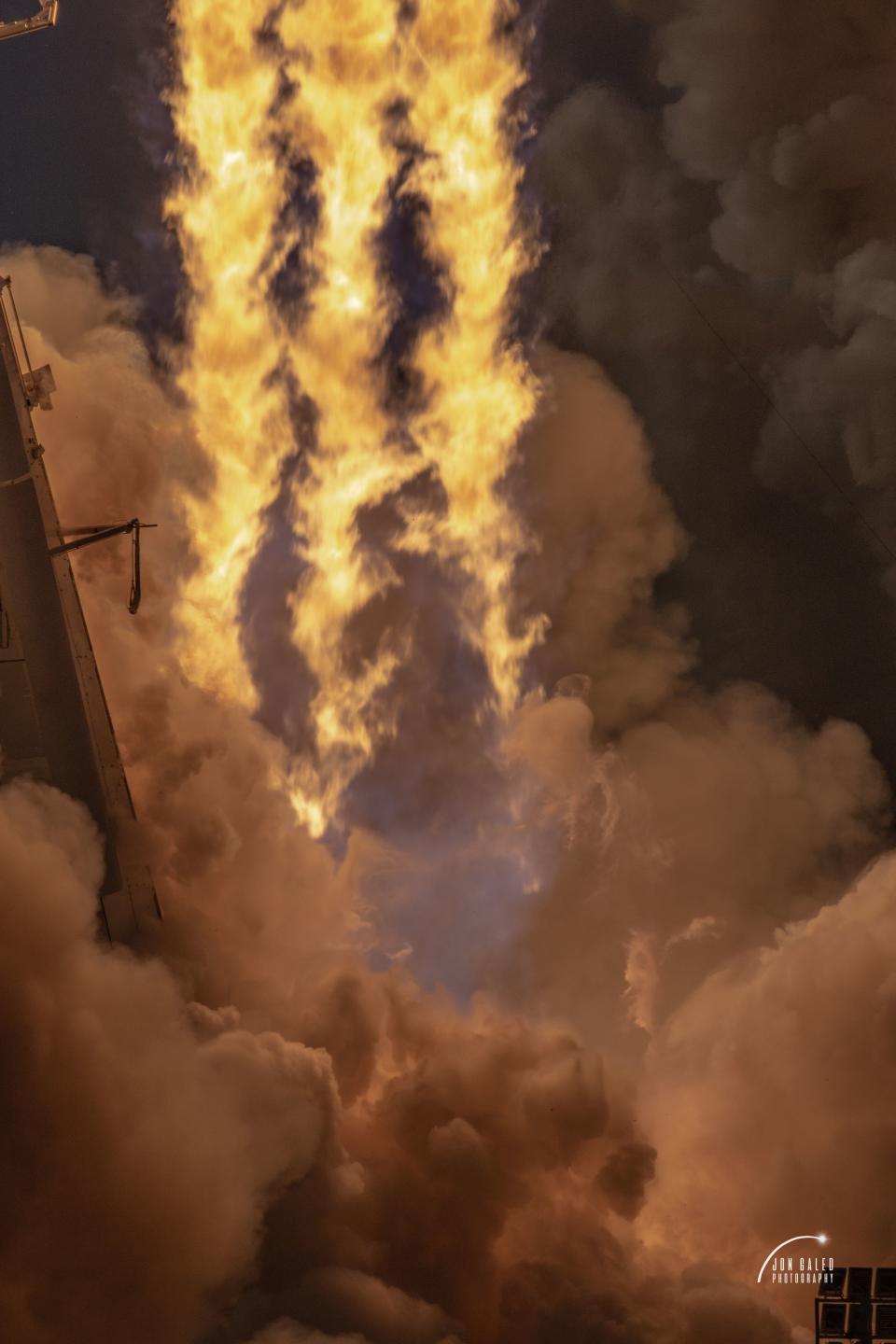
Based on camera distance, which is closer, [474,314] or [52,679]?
[52,679]

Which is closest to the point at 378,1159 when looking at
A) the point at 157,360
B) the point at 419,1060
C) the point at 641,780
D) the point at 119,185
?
the point at 419,1060

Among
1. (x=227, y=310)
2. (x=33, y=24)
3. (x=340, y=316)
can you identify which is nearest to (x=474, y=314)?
(x=340, y=316)

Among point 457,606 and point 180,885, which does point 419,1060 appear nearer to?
point 180,885

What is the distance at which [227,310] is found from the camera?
26.5 metres

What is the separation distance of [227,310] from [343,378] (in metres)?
2.31

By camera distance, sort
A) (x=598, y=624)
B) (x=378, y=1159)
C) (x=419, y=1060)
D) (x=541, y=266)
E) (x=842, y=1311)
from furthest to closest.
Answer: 1. (x=598, y=624)
2. (x=541, y=266)
3. (x=419, y=1060)
4. (x=378, y=1159)
5. (x=842, y=1311)

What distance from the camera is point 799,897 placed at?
28.3 metres

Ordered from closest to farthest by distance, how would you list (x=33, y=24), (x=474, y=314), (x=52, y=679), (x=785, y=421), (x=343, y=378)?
1. (x=52, y=679)
2. (x=33, y=24)
3. (x=343, y=378)
4. (x=474, y=314)
5. (x=785, y=421)

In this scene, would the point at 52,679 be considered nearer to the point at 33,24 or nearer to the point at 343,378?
the point at 343,378

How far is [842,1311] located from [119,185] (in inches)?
818

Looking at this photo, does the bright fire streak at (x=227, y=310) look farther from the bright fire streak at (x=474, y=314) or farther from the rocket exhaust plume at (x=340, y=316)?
the bright fire streak at (x=474, y=314)

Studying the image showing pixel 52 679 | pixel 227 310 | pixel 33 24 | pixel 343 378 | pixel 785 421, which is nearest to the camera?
pixel 52 679

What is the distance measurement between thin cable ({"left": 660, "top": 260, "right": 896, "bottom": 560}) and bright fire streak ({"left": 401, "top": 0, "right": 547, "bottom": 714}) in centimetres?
343

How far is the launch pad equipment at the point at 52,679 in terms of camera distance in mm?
22125
